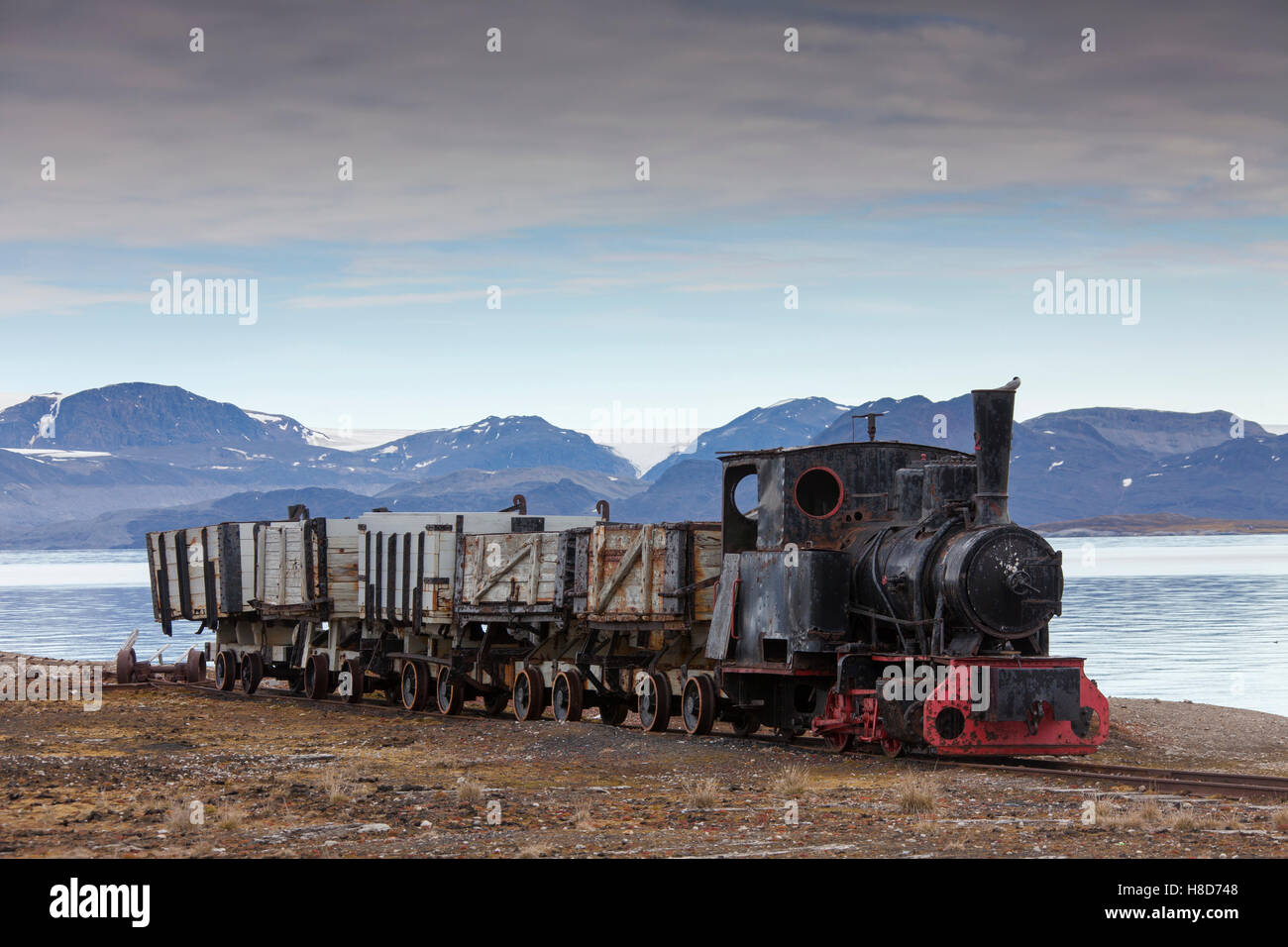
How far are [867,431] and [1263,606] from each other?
84.6m

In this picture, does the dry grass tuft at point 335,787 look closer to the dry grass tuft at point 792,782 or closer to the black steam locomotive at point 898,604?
the dry grass tuft at point 792,782

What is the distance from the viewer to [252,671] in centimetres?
2831

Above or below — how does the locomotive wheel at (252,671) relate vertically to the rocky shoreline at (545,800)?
below

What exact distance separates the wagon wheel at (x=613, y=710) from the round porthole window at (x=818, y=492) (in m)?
5.79

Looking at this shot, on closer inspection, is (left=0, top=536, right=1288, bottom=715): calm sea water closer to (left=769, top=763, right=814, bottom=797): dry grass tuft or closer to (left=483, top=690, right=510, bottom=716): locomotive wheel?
(left=483, top=690, right=510, bottom=716): locomotive wheel

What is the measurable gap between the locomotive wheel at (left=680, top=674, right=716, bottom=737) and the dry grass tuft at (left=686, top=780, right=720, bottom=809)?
521cm

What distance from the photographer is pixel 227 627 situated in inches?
1162

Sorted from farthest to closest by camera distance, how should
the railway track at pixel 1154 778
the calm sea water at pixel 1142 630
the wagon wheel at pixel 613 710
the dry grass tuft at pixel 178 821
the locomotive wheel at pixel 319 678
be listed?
the calm sea water at pixel 1142 630 < the locomotive wheel at pixel 319 678 < the wagon wheel at pixel 613 710 < the railway track at pixel 1154 778 < the dry grass tuft at pixel 178 821

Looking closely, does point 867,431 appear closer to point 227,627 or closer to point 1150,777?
point 1150,777

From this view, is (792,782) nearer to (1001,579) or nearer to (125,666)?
(1001,579)

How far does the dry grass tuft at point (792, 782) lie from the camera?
45.5 feet

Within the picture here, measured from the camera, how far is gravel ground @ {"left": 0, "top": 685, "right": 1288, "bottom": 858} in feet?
35.8

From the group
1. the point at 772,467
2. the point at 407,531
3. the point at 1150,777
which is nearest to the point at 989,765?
the point at 1150,777

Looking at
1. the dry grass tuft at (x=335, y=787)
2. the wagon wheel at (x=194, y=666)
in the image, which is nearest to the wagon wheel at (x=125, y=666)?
the wagon wheel at (x=194, y=666)
